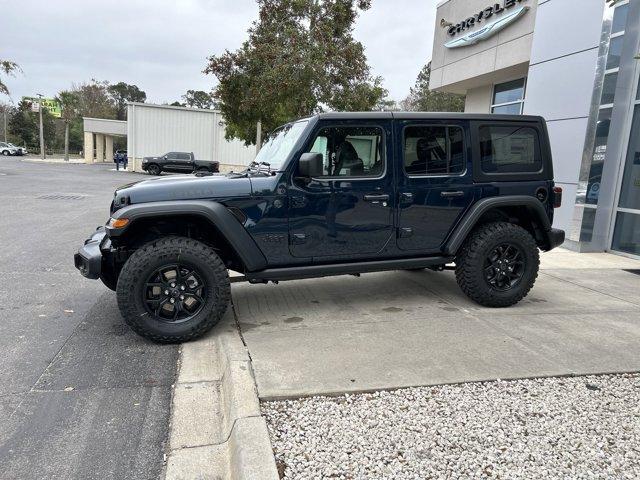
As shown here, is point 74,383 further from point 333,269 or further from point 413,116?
point 413,116

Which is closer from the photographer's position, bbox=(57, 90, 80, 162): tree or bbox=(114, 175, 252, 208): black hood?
bbox=(114, 175, 252, 208): black hood

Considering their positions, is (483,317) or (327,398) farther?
(483,317)

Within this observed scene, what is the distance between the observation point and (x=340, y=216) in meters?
4.16

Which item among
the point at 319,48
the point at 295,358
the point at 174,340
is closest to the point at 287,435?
the point at 295,358

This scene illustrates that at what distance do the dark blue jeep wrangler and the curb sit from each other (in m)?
0.40

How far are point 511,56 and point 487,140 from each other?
8.16 metres

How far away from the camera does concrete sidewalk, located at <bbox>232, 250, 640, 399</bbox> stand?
3.28m

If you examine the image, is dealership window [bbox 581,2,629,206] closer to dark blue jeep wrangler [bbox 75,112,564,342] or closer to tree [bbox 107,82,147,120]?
dark blue jeep wrangler [bbox 75,112,564,342]

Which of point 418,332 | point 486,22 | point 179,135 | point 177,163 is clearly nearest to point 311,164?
point 418,332

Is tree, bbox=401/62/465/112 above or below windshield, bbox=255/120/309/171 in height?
above

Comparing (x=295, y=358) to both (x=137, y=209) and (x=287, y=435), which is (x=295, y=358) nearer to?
(x=287, y=435)

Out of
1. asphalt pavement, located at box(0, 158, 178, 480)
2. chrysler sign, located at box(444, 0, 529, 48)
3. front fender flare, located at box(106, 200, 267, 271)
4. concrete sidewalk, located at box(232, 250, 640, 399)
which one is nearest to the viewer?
asphalt pavement, located at box(0, 158, 178, 480)

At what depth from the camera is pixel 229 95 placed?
1719 centimetres

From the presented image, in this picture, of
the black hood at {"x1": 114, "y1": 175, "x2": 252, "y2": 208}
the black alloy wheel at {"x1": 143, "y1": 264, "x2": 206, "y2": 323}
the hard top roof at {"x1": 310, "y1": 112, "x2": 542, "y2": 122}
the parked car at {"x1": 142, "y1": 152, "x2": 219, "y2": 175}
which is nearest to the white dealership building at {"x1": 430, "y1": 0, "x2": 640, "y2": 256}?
the hard top roof at {"x1": 310, "y1": 112, "x2": 542, "y2": 122}
